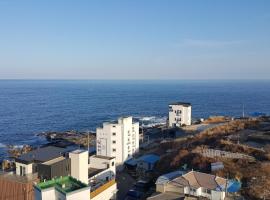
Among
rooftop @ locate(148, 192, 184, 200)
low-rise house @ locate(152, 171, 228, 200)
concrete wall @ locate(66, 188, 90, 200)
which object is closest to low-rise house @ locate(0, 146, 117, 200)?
concrete wall @ locate(66, 188, 90, 200)

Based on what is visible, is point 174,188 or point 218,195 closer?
point 218,195

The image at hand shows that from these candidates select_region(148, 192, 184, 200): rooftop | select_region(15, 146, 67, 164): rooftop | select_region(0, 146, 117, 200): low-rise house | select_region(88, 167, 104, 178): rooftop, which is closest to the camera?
select_region(148, 192, 184, 200): rooftop

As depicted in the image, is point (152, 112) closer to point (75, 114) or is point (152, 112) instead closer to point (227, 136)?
point (75, 114)

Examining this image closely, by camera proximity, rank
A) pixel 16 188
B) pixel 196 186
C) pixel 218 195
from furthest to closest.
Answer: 1. pixel 16 188
2. pixel 196 186
3. pixel 218 195

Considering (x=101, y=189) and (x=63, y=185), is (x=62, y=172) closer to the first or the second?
(x=101, y=189)

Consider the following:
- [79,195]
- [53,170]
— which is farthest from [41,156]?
[79,195]

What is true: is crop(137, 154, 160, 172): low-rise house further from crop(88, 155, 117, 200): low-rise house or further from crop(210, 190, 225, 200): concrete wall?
crop(210, 190, 225, 200): concrete wall
